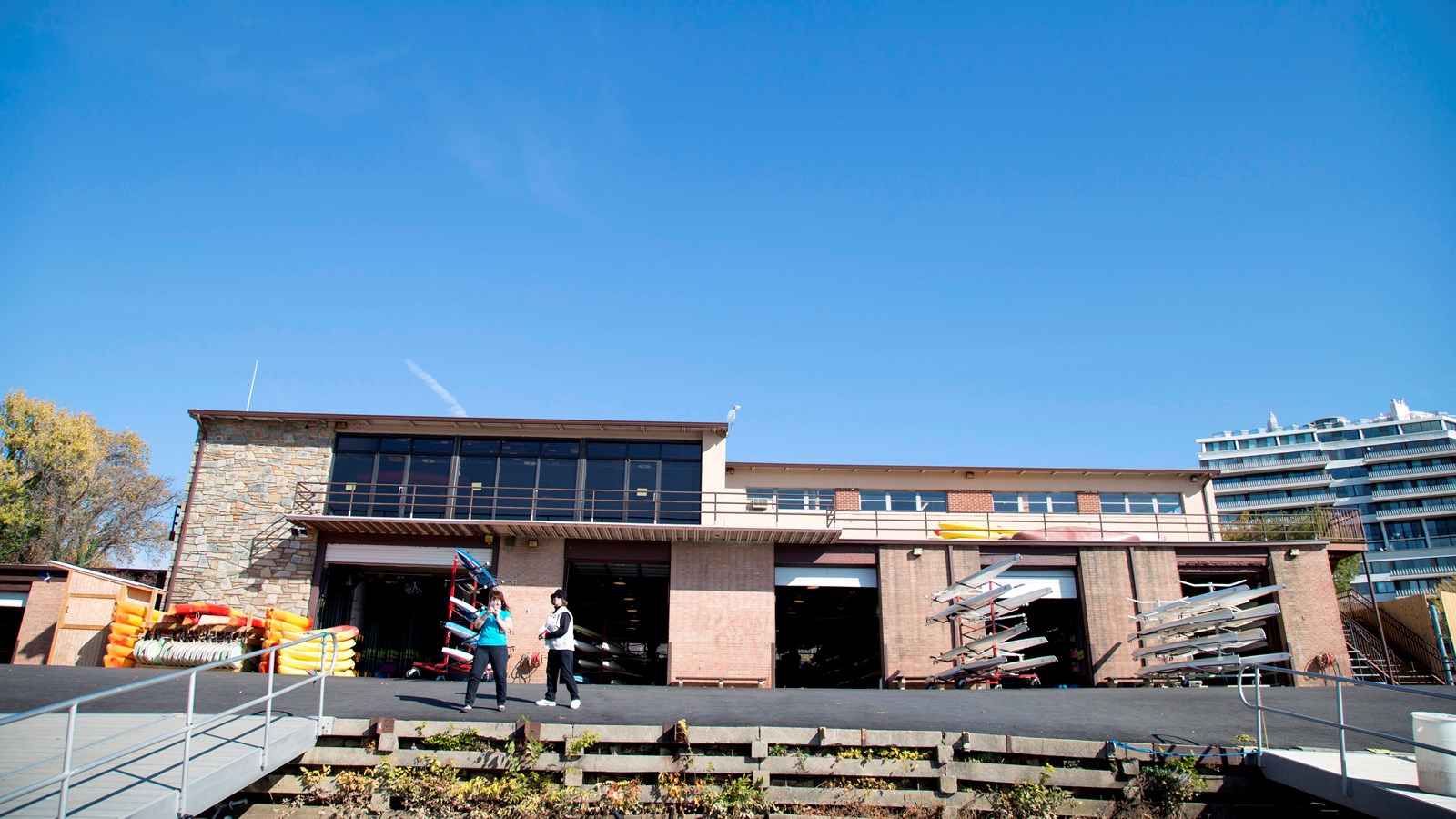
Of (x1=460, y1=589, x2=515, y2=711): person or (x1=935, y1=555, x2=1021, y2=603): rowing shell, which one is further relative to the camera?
(x1=935, y1=555, x2=1021, y2=603): rowing shell

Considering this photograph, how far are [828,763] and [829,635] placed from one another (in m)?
22.4

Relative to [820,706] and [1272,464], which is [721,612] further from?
[1272,464]

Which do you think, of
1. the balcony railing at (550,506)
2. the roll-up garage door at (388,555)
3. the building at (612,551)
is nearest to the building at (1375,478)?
the building at (612,551)

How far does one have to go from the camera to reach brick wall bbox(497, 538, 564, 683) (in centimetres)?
1986

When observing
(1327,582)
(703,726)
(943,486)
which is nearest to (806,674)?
(943,486)

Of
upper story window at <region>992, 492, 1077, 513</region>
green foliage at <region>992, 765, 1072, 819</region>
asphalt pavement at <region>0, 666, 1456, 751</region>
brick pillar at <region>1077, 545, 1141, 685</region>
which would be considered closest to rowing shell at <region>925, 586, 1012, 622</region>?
asphalt pavement at <region>0, 666, 1456, 751</region>

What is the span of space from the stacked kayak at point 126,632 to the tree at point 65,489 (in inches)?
881

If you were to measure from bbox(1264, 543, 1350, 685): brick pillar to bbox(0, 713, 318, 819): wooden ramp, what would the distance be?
869 inches

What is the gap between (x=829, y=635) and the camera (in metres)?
31.0

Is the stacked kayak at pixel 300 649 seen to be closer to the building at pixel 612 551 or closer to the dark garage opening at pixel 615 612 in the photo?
the building at pixel 612 551

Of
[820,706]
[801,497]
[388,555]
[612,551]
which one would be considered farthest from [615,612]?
[820,706]

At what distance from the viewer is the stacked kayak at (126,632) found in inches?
728

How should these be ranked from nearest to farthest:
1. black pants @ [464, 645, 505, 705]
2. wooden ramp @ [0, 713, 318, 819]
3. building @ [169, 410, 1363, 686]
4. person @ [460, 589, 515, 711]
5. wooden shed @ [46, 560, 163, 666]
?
wooden ramp @ [0, 713, 318, 819] → black pants @ [464, 645, 505, 705] → person @ [460, 589, 515, 711] → wooden shed @ [46, 560, 163, 666] → building @ [169, 410, 1363, 686]

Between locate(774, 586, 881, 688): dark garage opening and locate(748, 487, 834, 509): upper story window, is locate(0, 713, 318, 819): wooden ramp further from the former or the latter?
locate(748, 487, 834, 509): upper story window
